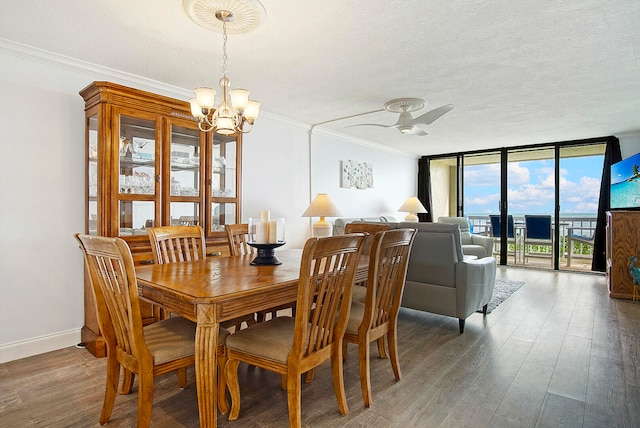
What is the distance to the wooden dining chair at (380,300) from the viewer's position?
192cm

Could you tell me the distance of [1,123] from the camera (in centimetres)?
252

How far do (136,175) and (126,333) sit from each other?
1.62 meters

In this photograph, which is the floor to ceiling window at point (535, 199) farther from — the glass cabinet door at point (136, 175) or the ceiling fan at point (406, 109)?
the glass cabinet door at point (136, 175)

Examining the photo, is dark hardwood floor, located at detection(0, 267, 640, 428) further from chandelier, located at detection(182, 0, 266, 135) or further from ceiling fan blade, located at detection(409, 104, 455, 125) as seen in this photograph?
ceiling fan blade, located at detection(409, 104, 455, 125)

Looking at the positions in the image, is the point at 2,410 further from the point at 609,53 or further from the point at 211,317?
the point at 609,53

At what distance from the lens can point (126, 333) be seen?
5.24 feet

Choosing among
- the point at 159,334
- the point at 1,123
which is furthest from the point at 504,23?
the point at 1,123

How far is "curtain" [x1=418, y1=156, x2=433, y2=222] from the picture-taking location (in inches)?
300

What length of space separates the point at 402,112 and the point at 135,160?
276cm

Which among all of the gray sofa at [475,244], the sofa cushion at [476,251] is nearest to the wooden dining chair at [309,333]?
the gray sofa at [475,244]

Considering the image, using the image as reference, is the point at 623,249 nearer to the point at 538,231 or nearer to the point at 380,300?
the point at 538,231

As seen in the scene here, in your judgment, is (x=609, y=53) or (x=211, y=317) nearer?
(x=211, y=317)

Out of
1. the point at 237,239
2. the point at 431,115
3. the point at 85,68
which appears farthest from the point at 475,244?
the point at 85,68

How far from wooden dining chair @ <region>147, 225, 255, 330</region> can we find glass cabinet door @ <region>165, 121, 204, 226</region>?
0.52m
